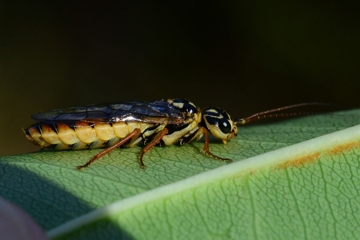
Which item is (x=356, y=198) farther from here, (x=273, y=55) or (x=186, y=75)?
(x=186, y=75)

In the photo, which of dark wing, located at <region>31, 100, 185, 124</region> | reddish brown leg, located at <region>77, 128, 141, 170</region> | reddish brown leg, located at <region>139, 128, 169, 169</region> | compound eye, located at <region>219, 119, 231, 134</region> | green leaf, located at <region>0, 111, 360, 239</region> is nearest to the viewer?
green leaf, located at <region>0, 111, 360, 239</region>

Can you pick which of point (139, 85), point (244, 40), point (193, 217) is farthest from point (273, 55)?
point (193, 217)

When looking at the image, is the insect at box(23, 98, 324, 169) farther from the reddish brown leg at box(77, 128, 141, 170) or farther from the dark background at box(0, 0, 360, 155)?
the dark background at box(0, 0, 360, 155)

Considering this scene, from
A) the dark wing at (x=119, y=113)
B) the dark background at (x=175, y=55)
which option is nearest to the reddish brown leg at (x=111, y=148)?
the dark wing at (x=119, y=113)

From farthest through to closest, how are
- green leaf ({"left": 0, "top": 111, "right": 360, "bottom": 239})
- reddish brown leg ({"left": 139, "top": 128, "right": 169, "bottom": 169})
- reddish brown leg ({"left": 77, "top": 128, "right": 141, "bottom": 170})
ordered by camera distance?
reddish brown leg ({"left": 139, "top": 128, "right": 169, "bottom": 169}), reddish brown leg ({"left": 77, "top": 128, "right": 141, "bottom": 170}), green leaf ({"left": 0, "top": 111, "right": 360, "bottom": 239})

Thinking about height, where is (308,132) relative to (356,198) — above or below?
above

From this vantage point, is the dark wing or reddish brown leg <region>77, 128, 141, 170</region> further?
the dark wing

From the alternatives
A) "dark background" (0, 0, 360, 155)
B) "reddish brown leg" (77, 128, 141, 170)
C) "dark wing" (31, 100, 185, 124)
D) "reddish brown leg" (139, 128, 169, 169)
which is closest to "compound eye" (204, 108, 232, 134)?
"dark wing" (31, 100, 185, 124)
